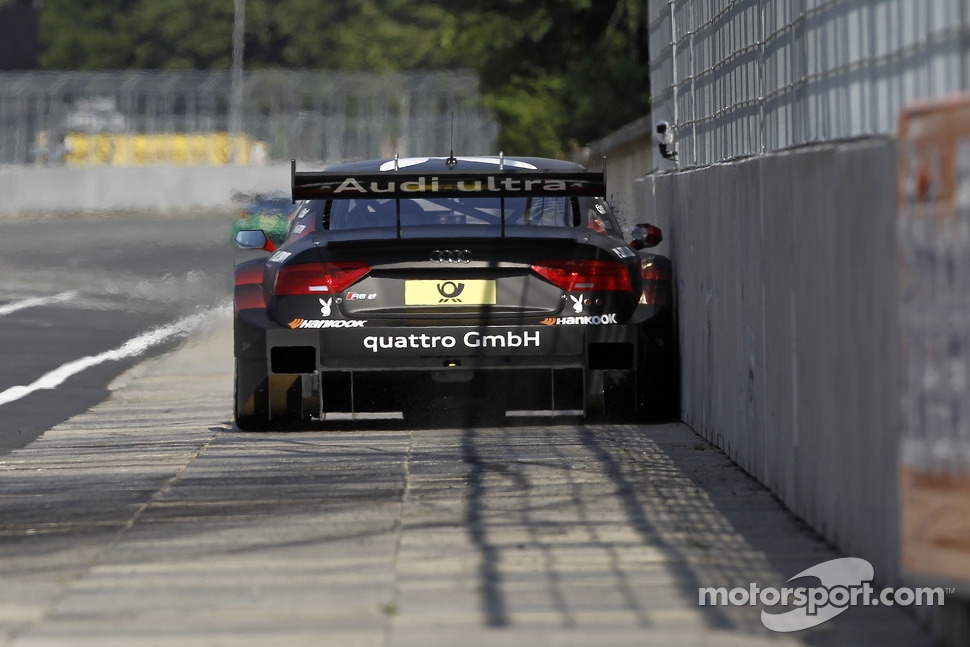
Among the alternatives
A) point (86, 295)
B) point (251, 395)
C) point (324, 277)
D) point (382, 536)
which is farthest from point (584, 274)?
point (86, 295)

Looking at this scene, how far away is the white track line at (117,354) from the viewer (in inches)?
508

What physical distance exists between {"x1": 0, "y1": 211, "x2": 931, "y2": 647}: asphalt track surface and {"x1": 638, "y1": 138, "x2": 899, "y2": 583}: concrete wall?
19 centimetres

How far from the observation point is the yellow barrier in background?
5906 cm

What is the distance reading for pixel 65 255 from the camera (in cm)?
3744

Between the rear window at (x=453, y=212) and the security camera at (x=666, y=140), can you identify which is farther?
the security camera at (x=666, y=140)

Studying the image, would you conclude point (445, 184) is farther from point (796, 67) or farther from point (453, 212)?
point (796, 67)

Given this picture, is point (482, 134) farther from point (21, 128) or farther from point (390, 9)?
point (390, 9)

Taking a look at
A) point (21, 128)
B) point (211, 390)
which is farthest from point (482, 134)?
point (211, 390)

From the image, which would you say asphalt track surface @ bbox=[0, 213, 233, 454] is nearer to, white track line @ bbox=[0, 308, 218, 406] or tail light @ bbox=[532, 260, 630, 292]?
white track line @ bbox=[0, 308, 218, 406]

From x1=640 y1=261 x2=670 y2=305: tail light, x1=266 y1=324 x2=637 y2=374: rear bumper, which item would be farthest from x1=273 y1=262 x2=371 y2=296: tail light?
x1=640 y1=261 x2=670 y2=305: tail light

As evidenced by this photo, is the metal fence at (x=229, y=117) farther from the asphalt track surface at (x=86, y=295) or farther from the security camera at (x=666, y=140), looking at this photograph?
the security camera at (x=666, y=140)

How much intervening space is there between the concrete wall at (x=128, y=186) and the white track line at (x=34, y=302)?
119ft

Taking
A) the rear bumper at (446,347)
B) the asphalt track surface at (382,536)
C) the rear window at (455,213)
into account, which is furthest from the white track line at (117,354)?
the rear bumper at (446,347)

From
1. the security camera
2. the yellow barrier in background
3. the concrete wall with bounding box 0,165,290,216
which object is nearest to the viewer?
the security camera
